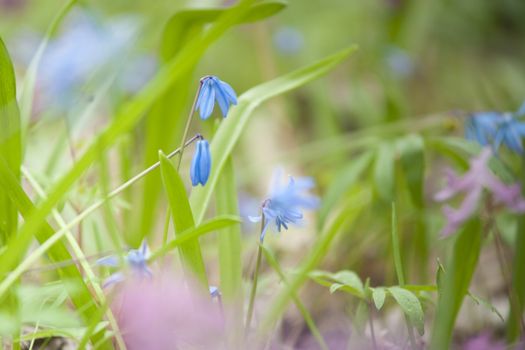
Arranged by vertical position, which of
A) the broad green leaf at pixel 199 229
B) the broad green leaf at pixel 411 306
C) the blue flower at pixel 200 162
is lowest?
the broad green leaf at pixel 411 306

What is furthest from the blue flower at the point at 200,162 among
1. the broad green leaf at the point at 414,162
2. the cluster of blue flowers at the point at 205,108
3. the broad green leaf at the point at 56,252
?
the broad green leaf at the point at 414,162

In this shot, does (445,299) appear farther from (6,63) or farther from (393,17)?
(393,17)

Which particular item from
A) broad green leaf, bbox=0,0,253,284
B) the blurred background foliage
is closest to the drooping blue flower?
the blurred background foliage

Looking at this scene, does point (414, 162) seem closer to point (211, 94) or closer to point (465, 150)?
point (465, 150)

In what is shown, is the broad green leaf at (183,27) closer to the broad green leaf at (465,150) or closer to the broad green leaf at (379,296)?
the broad green leaf at (465,150)

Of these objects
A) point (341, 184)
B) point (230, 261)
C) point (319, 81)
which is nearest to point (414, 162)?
point (341, 184)

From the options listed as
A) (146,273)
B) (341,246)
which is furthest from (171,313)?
(341,246)
